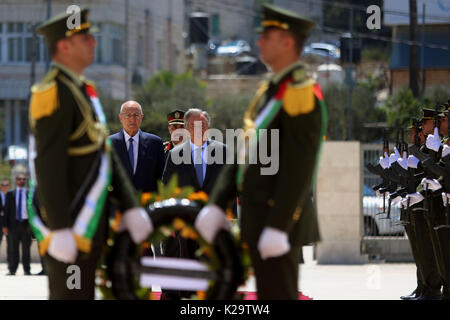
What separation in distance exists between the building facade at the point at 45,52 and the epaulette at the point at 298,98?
56.4 meters

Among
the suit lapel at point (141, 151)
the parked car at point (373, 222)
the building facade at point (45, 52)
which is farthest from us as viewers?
the building facade at point (45, 52)

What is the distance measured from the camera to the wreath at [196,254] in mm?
7105

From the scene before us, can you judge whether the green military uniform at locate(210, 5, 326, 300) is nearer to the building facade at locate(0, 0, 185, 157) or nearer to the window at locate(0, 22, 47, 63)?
the building facade at locate(0, 0, 185, 157)

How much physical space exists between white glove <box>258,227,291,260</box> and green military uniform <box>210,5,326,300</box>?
39 mm

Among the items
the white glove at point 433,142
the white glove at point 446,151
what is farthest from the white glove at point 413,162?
the white glove at point 446,151

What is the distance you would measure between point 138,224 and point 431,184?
20.0ft

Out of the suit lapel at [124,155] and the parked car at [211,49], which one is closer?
the suit lapel at [124,155]

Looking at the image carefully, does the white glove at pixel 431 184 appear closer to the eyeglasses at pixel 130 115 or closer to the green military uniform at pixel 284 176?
the eyeglasses at pixel 130 115

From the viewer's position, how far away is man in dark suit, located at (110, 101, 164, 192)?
39.6 feet

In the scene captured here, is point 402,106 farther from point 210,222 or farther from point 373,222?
point 210,222

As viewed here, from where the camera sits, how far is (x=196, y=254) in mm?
7355

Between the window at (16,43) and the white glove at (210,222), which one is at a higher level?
the window at (16,43)
